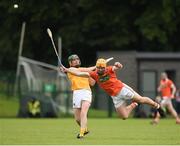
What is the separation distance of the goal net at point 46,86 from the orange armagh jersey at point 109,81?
19551 mm

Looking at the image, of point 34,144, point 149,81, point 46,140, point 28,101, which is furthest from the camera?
point 149,81

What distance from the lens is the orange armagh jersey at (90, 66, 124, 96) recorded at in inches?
770

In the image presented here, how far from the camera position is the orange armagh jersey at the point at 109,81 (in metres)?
19.5

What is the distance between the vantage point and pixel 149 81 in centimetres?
4284

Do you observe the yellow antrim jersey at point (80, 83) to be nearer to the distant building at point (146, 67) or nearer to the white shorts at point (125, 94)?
the white shorts at point (125, 94)

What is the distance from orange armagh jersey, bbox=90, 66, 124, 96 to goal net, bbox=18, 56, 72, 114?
19551 mm

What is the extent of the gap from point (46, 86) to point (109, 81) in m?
22.0

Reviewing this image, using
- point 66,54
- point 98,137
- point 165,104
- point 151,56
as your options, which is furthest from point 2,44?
point 98,137

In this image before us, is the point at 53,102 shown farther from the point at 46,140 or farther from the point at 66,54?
the point at 46,140

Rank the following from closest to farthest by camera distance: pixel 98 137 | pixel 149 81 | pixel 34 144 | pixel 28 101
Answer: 1. pixel 34 144
2. pixel 98 137
3. pixel 28 101
4. pixel 149 81

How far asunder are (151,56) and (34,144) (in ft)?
87.4

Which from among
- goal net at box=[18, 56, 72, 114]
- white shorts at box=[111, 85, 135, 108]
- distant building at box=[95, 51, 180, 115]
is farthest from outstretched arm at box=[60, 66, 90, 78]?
distant building at box=[95, 51, 180, 115]

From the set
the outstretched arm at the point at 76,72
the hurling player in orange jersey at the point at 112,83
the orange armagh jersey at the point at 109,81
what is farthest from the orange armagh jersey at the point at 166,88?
the outstretched arm at the point at 76,72

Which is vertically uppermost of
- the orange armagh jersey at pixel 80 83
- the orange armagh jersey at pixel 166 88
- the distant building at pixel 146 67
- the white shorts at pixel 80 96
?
the distant building at pixel 146 67
